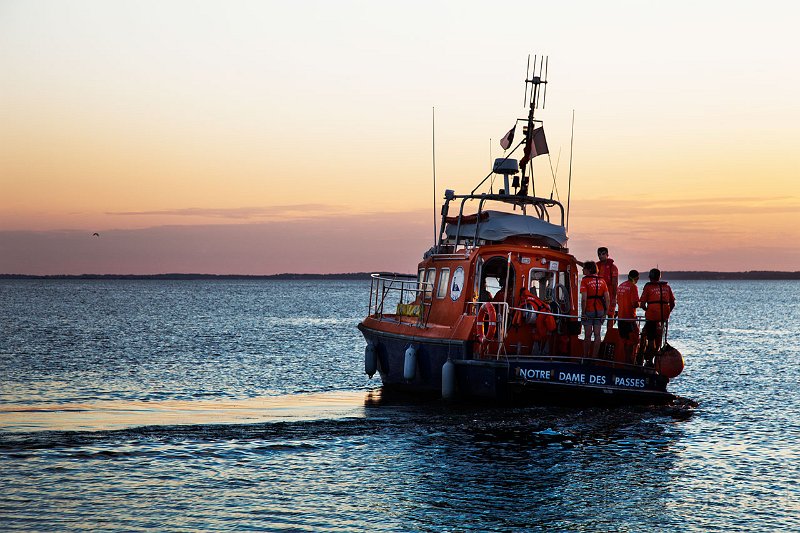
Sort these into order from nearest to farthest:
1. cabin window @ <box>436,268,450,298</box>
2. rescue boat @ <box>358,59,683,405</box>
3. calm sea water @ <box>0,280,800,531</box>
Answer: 1. calm sea water @ <box>0,280,800,531</box>
2. rescue boat @ <box>358,59,683,405</box>
3. cabin window @ <box>436,268,450,298</box>

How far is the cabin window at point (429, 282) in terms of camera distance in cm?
1814

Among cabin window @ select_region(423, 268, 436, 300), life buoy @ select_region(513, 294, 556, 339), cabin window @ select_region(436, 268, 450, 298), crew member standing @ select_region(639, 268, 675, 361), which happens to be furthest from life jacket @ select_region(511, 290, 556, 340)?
cabin window @ select_region(423, 268, 436, 300)

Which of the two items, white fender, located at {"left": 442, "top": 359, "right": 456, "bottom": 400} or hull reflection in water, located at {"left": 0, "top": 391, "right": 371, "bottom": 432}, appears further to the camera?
white fender, located at {"left": 442, "top": 359, "right": 456, "bottom": 400}

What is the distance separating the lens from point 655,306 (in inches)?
620

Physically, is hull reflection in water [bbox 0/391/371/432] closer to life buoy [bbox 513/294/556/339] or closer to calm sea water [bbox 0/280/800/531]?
calm sea water [bbox 0/280/800/531]

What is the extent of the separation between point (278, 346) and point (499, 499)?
24352 mm

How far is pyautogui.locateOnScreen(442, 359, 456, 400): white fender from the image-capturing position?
15.7m

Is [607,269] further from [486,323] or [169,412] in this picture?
[169,412]

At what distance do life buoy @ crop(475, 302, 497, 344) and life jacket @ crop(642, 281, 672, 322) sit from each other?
2.71 metres

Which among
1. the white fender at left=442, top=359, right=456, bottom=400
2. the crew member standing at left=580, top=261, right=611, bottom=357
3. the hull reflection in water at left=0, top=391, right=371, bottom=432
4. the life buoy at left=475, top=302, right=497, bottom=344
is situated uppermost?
the crew member standing at left=580, top=261, right=611, bottom=357

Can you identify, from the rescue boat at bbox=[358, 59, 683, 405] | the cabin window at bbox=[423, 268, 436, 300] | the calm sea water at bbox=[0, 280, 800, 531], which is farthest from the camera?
the cabin window at bbox=[423, 268, 436, 300]

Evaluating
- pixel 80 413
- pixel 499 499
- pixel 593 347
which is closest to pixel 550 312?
pixel 593 347

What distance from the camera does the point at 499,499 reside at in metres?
10.4

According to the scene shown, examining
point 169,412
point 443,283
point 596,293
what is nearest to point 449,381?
point 443,283
